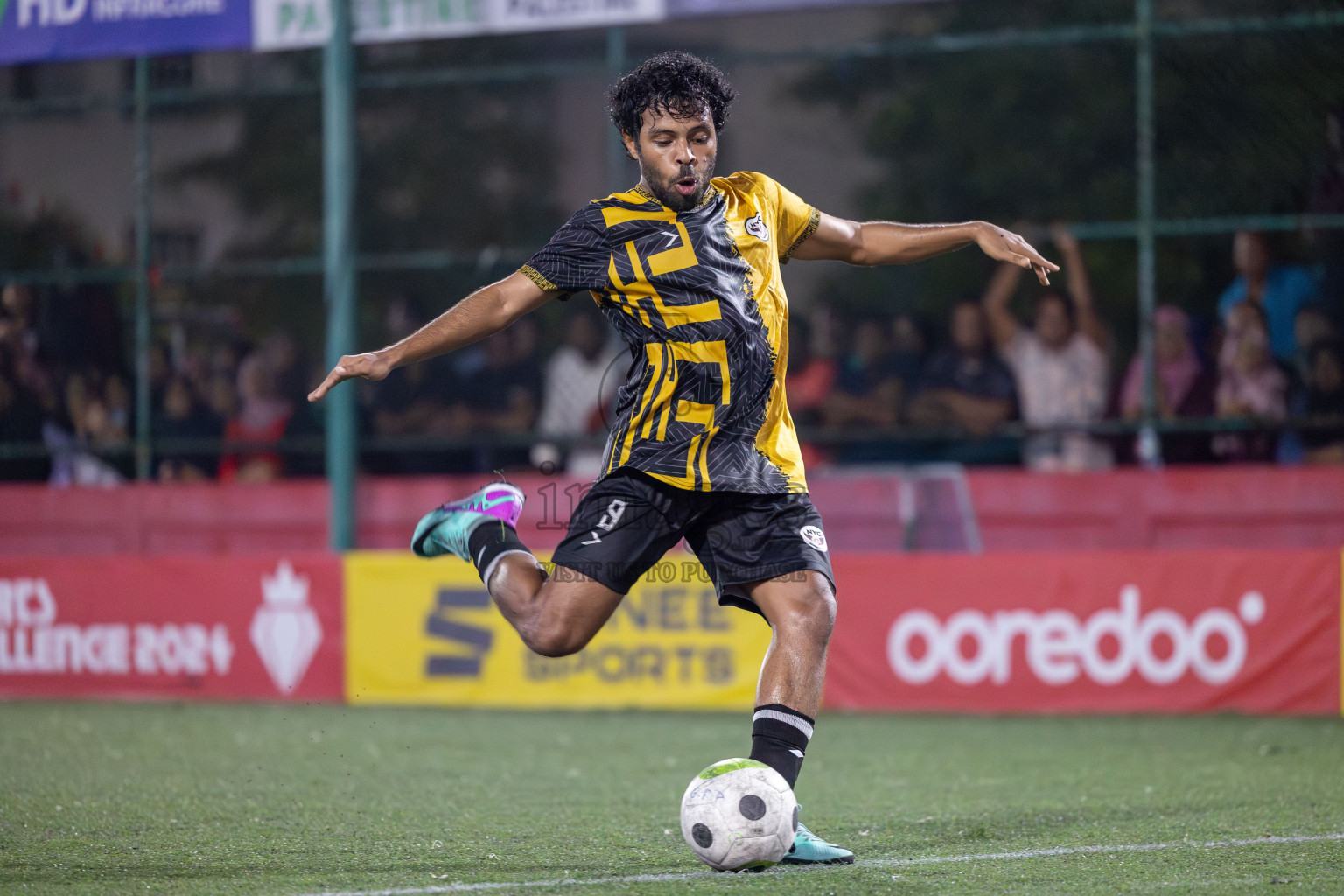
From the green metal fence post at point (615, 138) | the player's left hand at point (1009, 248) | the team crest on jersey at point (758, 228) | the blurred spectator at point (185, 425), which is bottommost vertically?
the blurred spectator at point (185, 425)

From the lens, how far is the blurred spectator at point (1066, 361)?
11.0 metres

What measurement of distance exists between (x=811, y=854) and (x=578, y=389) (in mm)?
7246

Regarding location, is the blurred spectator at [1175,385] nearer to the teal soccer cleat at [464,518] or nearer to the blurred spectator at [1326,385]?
the blurred spectator at [1326,385]

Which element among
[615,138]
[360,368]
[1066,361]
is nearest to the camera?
[360,368]

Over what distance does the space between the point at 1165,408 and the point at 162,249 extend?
796cm

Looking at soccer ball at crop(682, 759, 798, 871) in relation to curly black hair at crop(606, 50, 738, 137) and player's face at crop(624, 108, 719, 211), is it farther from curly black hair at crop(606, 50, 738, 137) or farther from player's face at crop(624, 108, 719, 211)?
curly black hair at crop(606, 50, 738, 137)

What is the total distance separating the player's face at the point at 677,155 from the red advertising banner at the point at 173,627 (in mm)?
6521

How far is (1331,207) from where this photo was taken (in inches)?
415

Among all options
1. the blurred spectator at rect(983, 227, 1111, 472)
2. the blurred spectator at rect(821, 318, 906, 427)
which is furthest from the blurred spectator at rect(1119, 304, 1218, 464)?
the blurred spectator at rect(821, 318, 906, 427)

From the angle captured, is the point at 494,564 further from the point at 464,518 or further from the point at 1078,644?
the point at 1078,644

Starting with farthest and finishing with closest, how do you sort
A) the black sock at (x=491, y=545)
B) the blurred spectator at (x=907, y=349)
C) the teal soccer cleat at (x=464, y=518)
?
the blurred spectator at (x=907, y=349), the teal soccer cleat at (x=464, y=518), the black sock at (x=491, y=545)

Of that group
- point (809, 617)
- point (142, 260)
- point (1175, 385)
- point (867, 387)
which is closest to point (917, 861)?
point (809, 617)

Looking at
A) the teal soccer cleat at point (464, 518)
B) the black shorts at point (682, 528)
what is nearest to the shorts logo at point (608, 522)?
the black shorts at point (682, 528)

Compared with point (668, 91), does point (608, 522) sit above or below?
below
